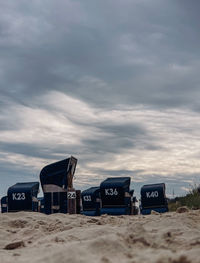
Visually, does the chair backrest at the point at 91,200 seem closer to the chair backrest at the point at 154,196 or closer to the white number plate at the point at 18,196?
the chair backrest at the point at 154,196

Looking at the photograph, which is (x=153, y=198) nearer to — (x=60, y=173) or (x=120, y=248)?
(x=60, y=173)

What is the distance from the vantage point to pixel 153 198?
1473 centimetres

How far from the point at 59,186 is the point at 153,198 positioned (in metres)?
4.24

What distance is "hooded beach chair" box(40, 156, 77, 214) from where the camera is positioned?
1251 centimetres

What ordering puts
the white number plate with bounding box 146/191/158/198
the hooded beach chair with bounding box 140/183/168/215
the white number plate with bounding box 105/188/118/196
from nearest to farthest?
the white number plate with bounding box 105/188/118/196, the hooded beach chair with bounding box 140/183/168/215, the white number plate with bounding box 146/191/158/198

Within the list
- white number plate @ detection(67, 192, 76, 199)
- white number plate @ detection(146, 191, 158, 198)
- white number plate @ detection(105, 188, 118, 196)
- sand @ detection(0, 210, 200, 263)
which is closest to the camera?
sand @ detection(0, 210, 200, 263)

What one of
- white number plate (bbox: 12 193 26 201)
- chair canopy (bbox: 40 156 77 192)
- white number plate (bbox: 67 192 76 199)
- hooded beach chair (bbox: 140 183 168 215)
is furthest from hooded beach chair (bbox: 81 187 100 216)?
white number plate (bbox: 67 192 76 199)

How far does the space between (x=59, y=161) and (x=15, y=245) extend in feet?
30.7

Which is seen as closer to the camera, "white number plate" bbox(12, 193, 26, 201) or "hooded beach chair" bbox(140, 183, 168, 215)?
"white number plate" bbox(12, 193, 26, 201)

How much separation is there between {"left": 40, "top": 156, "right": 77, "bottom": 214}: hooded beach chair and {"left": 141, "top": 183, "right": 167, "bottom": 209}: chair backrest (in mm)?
3747

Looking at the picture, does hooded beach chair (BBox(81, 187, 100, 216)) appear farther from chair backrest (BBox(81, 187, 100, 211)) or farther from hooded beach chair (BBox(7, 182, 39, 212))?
hooded beach chair (BBox(7, 182, 39, 212))

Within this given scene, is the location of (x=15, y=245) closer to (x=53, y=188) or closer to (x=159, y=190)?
(x=53, y=188)

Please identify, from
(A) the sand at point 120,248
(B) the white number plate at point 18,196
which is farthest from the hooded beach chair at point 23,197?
(A) the sand at point 120,248

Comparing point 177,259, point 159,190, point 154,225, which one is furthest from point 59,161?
point 177,259
